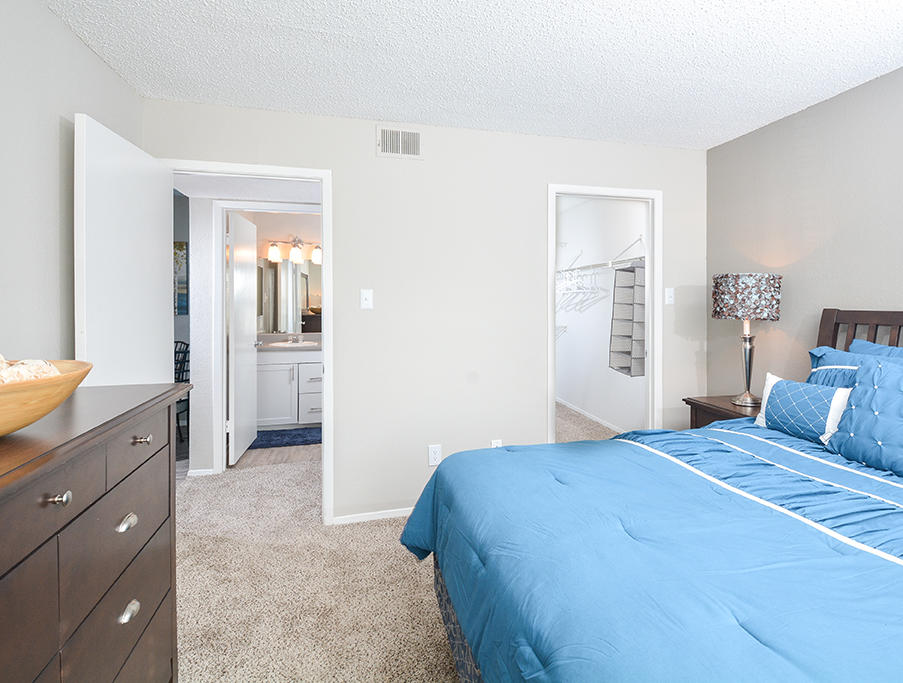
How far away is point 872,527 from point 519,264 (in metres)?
2.35

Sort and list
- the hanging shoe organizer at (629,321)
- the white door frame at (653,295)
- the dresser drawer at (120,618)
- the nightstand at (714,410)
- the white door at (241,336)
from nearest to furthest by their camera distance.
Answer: the dresser drawer at (120,618) < the nightstand at (714,410) < the white door frame at (653,295) < the white door at (241,336) < the hanging shoe organizer at (629,321)

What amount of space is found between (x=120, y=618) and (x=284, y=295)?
5.24 m

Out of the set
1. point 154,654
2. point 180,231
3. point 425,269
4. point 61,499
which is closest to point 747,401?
point 425,269

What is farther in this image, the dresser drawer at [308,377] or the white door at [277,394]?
the dresser drawer at [308,377]

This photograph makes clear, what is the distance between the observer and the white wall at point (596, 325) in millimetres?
4816

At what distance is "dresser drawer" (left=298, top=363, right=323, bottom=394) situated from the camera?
5.50 m

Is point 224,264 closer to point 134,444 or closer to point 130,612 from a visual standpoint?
point 134,444

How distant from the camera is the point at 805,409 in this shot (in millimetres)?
2119

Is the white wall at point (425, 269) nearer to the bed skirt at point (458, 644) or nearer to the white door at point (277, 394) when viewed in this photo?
the bed skirt at point (458, 644)

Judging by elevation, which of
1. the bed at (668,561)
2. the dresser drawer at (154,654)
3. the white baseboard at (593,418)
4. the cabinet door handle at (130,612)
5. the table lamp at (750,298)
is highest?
the table lamp at (750,298)

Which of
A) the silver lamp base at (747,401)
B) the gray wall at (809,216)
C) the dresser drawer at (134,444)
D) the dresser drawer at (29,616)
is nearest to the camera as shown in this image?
the dresser drawer at (29,616)

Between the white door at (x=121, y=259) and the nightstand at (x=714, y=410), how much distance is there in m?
3.12

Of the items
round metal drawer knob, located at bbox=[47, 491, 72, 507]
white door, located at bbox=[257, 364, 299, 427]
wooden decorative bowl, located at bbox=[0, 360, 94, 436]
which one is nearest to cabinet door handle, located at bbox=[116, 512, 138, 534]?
round metal drawer knob, located at bbox=[47, 491, 72, 507]

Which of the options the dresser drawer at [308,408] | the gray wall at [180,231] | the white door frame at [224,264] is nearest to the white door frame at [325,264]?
the white door frame at [224,264]
